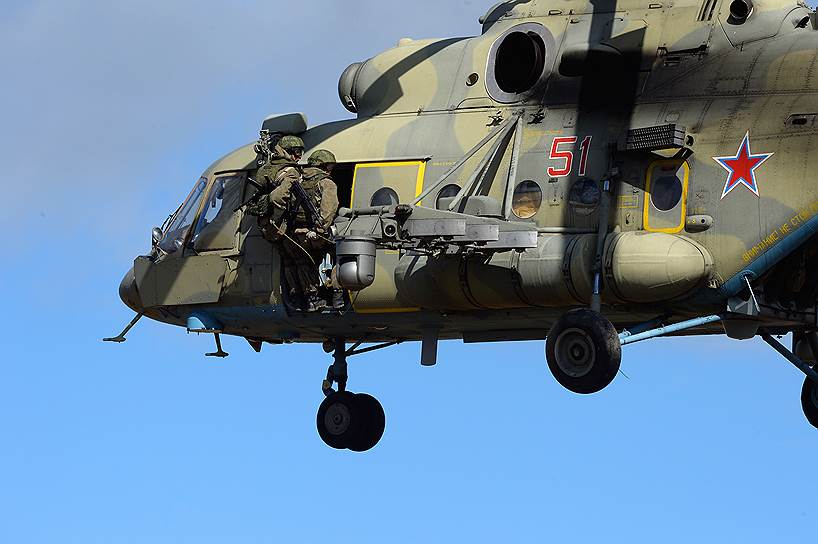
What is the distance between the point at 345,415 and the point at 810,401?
6324 mm

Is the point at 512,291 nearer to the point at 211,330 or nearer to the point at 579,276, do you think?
→ the point at 579,276

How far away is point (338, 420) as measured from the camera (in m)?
27.8

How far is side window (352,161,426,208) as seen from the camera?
80.4 ft

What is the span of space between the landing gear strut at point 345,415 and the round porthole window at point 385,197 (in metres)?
3.37

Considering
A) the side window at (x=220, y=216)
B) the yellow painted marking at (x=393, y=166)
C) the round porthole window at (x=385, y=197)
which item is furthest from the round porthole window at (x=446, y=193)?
the side window at (x=220, y=216)

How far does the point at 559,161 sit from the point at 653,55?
162cm

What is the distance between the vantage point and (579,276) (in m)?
22.6

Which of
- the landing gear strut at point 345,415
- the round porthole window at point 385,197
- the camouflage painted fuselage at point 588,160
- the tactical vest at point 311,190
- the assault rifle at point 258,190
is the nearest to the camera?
the camouflage painted fuselage at point 588,160

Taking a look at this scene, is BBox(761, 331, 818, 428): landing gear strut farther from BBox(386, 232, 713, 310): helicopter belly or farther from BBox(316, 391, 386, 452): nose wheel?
BBox(316, 391, 386, 452): nose wheel

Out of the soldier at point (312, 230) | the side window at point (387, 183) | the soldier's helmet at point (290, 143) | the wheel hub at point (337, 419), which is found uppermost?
the soldier's helmet at point (290, 143)

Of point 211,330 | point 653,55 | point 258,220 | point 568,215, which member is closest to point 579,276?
point 568,215

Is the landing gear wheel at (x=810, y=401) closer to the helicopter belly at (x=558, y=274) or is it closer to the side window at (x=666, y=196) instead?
the helicopter belly at (x=558, y=274)

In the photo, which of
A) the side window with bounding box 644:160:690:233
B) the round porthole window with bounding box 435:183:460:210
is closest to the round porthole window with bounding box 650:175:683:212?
the side window with bounding box 644:160:690:233

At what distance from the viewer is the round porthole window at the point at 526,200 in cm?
2345
